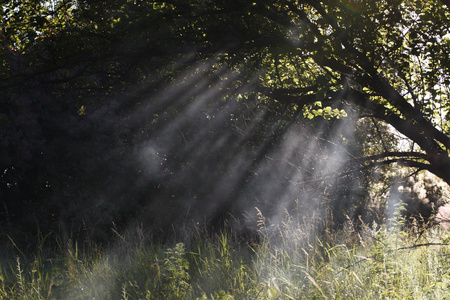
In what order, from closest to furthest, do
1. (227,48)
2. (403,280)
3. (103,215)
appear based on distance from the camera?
(403,280)
(227,48)
(103,215)

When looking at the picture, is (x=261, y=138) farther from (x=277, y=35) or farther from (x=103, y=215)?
(x=103, y=215)

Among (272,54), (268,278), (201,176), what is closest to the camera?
(268,278)

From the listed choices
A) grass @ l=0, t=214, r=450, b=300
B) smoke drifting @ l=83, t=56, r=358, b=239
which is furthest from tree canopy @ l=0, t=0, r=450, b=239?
smoke drifting @ l=83, t=56, r=358, b=239

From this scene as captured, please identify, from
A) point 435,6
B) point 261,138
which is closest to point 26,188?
point 261,138

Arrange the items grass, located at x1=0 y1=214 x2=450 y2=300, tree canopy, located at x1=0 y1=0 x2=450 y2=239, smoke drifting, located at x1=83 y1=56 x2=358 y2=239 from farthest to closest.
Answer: smoke drifting, located at x1=83 y1=56 x2=358 y2=239
tree canopy, located at x1=0 y1=0 x2=450 y2=239
grass, located at x1=0 y1=214 x2=450 y2=300

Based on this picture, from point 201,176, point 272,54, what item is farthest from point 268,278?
point 201,176

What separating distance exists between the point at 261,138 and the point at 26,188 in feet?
17.5

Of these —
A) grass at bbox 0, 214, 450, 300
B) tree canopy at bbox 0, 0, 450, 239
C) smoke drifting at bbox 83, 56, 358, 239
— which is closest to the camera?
grass at bbox 0, 214, 450, 300

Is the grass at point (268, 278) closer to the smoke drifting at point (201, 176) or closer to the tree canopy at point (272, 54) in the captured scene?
the tree canopy at point (272, 54)

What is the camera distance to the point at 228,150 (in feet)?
30.0

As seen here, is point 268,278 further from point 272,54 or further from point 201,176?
point 201,176

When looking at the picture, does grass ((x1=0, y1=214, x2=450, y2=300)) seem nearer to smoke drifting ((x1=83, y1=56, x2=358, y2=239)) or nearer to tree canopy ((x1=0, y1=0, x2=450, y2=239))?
tree canopy ((x1=0, y1=0, x2=450, y2=239))

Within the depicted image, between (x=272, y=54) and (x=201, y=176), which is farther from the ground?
(x=272, y=54)

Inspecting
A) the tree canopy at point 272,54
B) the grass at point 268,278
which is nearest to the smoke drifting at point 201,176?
the tree canopy at point 272,54
